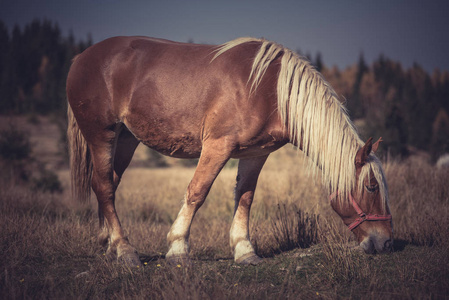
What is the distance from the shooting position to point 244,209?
151 inches

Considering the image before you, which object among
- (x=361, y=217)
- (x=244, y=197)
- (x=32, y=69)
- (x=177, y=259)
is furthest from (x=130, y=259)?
(x=32, y=69)

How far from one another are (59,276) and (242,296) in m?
1.85

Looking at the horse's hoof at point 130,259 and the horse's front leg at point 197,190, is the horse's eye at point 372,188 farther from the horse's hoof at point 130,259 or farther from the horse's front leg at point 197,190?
the horse's hoof at point 130,259

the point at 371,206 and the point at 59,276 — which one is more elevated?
the point at 371,206

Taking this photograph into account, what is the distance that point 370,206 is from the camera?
320 cm

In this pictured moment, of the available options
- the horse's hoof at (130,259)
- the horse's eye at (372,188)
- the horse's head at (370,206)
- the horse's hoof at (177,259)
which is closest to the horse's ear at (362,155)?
the horse's head at (370,206)

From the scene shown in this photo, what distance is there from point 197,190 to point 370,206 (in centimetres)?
168

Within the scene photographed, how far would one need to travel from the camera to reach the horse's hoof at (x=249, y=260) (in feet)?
11.3

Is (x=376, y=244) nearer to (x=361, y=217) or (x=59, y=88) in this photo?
(x=361, y=217)

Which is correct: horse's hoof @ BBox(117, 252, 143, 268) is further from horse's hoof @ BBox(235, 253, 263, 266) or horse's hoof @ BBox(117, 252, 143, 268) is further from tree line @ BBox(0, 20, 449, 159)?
tree line @ BBox(0, 20, 449, 159)

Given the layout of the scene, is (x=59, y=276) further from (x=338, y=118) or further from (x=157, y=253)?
(x=338, y=118)

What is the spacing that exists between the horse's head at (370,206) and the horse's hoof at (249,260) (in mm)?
1044

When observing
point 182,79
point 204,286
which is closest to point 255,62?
point 182,79

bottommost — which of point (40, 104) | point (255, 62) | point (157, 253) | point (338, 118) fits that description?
point (40, 104)
